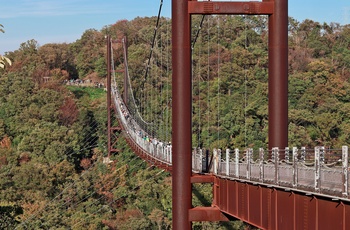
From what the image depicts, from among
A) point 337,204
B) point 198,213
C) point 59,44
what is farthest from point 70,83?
point 337,204

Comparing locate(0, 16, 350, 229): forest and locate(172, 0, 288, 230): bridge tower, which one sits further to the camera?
locate(0, 16, 350, 229): forest

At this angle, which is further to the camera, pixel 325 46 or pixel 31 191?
pixel 325 46

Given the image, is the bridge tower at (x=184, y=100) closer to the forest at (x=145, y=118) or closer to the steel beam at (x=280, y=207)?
the steel beam at (x=280, y=207)

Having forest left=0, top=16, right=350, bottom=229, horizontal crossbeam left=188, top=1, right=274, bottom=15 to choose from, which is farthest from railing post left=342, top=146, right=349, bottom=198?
forest left=0, top=16, right=350, bottom=229

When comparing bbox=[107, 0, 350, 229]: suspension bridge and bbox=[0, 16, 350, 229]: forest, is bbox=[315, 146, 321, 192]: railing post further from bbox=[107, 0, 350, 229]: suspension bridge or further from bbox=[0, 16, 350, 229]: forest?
bbox=[0, 16, 350, 229]: forest

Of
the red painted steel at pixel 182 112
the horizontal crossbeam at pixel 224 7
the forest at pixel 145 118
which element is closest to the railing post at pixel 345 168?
the red painted steel at pixel 182 112

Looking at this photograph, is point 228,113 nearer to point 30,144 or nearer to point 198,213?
point 30,144
